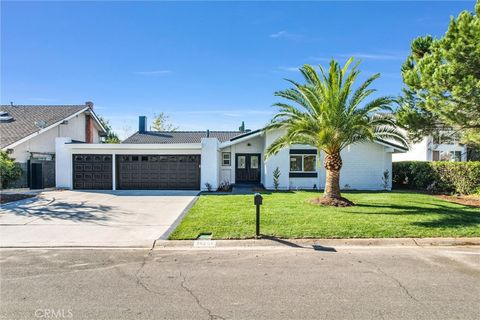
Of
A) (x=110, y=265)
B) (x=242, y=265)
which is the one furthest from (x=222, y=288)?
(x=110, y=265)

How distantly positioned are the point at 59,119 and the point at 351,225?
70.4 feet

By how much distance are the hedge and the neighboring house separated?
23.5 m

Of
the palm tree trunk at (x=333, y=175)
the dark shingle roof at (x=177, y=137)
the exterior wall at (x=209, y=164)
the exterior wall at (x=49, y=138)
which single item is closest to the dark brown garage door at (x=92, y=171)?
the exterior wall at (x=49, y=138)

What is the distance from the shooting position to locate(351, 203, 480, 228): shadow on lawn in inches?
374

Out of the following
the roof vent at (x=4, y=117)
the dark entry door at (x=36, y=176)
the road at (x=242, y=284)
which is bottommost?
the road at (x=242, y=284)

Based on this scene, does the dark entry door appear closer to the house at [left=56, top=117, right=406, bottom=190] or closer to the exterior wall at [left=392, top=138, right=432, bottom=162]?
the house at [left=56, top=117, right=406, bottom=190]

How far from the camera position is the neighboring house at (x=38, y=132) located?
20000 millimetres

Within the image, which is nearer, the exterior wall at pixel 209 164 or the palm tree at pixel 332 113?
the palm tree at pixel 332 113

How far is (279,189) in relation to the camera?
2003 centimetres

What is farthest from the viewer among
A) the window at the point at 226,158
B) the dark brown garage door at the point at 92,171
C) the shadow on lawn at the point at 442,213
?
the window at the point at 226,158

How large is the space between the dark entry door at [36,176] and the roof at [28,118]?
77.0 inches

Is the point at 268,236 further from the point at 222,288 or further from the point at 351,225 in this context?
the point at 222,288

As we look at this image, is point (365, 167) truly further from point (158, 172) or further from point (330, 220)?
point (158, 172)

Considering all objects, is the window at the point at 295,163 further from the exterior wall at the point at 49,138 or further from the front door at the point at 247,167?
the exterior wall at the point at 49,138
